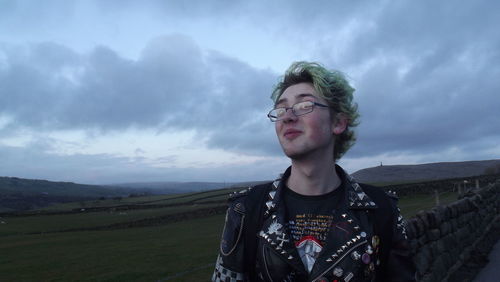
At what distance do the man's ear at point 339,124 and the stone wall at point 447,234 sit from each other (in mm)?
4015

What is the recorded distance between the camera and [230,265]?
228cm

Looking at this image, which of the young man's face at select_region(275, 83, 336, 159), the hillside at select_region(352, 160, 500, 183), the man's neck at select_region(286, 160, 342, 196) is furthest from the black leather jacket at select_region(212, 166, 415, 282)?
the hillside at select_region(352, 160, 500, 183)

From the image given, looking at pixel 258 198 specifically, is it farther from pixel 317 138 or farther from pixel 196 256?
pixel 196 256

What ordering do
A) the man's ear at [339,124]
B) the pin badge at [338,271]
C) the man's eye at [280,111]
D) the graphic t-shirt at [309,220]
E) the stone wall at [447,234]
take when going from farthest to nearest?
the stone wall at [447,234], the man's ear at [339,124], the man's eye at [280,111], the graphic t-shirt at [309,220], the pin badge at [338,271]

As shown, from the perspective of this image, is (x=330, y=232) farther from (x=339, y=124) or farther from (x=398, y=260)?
(x=339, y=124)

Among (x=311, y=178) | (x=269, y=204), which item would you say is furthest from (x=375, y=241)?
(x=269, y=204)

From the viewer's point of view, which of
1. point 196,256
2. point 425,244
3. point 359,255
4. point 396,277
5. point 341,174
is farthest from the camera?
point 196,256

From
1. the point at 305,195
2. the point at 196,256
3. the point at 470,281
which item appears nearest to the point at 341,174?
the point at 305,195

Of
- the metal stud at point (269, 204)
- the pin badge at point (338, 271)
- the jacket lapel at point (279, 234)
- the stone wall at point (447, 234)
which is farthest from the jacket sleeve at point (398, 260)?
the stone wall at point (447, 234)

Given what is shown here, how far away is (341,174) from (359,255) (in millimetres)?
632

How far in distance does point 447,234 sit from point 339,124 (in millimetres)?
6691

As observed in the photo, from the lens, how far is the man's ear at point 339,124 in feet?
8.61

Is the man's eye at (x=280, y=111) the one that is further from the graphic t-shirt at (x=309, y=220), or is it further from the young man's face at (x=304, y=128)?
the graphic t-shirt at (x=309, y=220)

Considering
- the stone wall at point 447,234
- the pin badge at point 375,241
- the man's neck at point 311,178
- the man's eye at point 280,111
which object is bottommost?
the stone wall at point 447,234
